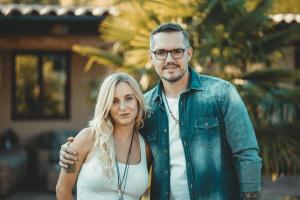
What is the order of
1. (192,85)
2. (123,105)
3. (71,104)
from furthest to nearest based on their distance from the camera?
(71,104) → (192,85) → (123,105)

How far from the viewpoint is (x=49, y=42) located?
9.24 m

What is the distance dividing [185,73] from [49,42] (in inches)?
249

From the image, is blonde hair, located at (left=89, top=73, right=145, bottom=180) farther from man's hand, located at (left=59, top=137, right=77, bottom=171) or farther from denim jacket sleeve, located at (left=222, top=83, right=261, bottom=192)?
denim jacket sleeve, located at (left=222, top=83, right=261, bottom=192)

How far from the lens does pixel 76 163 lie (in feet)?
10.0

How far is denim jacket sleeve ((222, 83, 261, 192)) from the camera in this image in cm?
304

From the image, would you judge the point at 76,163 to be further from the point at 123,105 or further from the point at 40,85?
the point at 40,85

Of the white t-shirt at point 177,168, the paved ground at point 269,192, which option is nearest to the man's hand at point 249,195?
the white t-shirt at point 177,168

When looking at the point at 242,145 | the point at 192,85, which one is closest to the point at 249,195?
the point at 242,145

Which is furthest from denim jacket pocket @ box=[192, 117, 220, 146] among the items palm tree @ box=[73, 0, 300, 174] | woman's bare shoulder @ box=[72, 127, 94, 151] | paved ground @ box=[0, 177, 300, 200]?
paved ground @ box=[0, 177, 300, 200]

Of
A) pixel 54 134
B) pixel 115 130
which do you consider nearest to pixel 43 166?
pixel 54 134

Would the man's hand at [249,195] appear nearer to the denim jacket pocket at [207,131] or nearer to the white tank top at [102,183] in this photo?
the denim jacket pocket at [207,131]

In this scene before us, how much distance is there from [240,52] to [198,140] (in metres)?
2.86

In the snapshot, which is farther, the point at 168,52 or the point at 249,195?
the point at 168,52

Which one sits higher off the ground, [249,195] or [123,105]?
[123,105]
